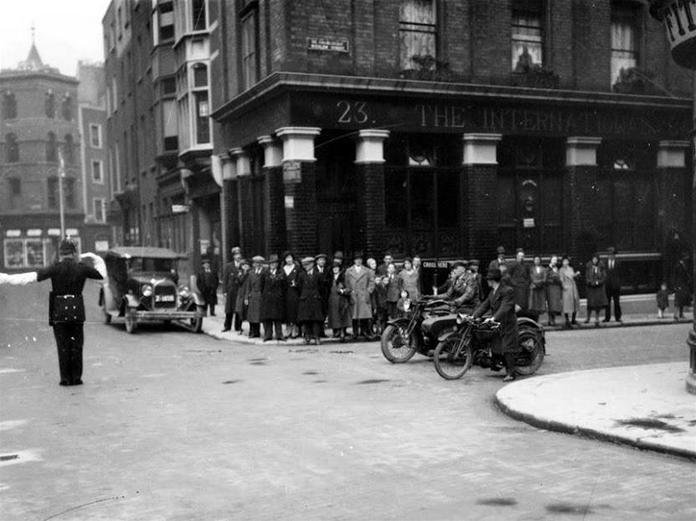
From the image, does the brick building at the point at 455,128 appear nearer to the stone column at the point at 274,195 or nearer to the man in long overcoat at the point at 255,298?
the stone column at the point at 274,195

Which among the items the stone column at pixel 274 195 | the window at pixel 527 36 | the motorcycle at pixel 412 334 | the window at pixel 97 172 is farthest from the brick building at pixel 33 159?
the motorcycle at pixel 412 334

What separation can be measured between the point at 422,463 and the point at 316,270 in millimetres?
9851

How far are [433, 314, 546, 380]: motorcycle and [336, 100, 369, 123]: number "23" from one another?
8.23m

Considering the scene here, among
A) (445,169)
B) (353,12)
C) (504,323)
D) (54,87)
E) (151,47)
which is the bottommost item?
(504,323)

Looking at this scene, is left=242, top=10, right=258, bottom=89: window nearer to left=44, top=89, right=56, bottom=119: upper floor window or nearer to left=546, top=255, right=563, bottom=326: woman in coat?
left=546, top=255, right=563, bottom=326: woman in coat

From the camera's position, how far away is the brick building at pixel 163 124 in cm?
2636

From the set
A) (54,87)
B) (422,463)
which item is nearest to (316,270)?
(422,463)

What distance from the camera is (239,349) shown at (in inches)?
600

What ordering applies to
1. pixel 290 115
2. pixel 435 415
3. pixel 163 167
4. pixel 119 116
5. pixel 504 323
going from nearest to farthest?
pixel 435 415 → pixel 504 323 → pixel 290 115 → pixel 163 167 → pixel 119 116

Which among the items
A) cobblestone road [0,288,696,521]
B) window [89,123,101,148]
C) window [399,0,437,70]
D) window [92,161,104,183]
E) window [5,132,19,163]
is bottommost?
cobblestone road [0,288,696,521]

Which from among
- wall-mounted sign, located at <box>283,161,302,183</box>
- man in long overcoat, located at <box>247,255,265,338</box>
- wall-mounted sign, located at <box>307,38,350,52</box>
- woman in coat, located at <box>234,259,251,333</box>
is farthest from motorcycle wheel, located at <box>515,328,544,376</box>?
wall-mounted sign, located at <box>307,38,350,52</box>

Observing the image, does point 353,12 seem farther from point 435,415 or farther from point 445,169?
point 435,415

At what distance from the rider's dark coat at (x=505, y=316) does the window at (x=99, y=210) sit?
5912cm

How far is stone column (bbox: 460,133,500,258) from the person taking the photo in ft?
65.7
